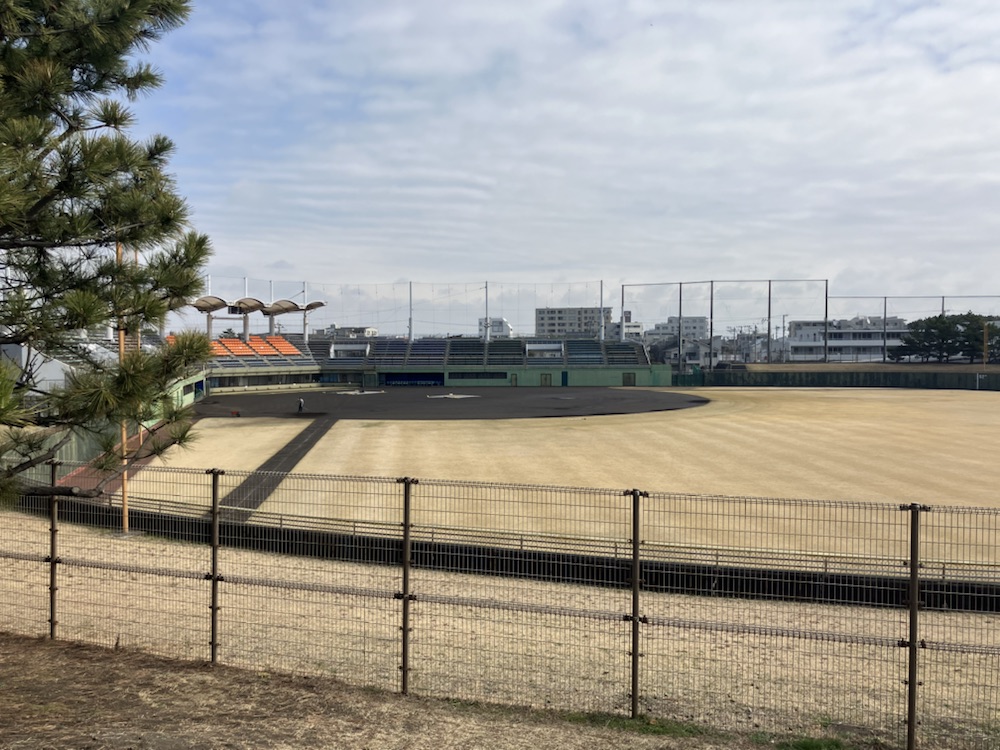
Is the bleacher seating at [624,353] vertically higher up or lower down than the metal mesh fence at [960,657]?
higher up

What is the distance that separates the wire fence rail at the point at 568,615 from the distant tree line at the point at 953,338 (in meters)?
99.6

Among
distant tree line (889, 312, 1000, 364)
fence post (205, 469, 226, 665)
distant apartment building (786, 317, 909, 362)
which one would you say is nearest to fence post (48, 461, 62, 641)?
fence post (205, 469, 226, 665)

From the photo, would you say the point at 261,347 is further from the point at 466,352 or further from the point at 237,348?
the point at 466,352

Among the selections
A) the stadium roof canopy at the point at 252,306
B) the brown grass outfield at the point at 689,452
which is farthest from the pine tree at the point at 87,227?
the stadium roof canopy at the point at 252,306

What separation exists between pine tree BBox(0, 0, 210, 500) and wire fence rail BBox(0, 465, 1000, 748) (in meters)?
1.32

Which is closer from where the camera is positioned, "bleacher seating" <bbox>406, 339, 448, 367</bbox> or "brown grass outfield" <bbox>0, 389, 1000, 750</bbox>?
"brown grass outfield" <bbox>0, 389, 1000, 750</bbox>

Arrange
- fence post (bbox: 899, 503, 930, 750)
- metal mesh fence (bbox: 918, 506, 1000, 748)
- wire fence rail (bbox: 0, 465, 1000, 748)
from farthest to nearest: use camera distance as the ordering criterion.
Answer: wire fence rail (bbox: 0, 465, 1000, 748) → metal mesh fence (bbox: 918, 506, 1000, 748) → fence post (bbox: 899, 503, 930, 750)

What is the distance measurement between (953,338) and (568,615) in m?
112

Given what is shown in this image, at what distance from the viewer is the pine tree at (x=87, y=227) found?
24.1 feet

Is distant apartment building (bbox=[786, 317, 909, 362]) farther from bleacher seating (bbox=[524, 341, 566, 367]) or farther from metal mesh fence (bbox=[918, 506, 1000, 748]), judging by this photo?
metal mesh fence (bbox=[918, 506, 1000, 748])

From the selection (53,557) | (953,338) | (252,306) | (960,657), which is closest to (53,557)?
(53,557)

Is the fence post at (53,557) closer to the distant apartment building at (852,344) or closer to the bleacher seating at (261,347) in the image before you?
the bleacher seating at (261,347)

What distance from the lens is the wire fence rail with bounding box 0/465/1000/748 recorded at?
25.3ft

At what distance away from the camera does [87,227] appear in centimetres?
794
